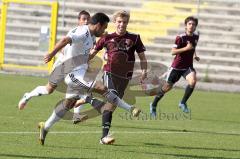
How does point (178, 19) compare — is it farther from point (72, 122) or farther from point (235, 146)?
point (235, 146)

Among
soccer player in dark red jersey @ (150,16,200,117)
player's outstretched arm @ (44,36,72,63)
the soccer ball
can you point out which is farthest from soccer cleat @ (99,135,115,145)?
the soccer ball

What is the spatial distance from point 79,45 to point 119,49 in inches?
48.5

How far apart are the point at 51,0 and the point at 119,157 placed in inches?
964

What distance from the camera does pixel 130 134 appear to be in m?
13.9

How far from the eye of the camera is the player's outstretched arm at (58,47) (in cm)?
1157

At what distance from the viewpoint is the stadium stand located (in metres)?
31.7

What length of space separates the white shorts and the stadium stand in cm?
1925

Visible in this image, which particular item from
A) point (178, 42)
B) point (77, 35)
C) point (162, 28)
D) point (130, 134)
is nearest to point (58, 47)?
point (77, 35)

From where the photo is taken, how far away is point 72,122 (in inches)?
611

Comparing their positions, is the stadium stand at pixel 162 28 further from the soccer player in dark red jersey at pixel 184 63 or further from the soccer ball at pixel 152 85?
the soccer player in dark red jersey at pixel 184 63

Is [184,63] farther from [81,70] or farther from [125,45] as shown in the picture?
[81,70]

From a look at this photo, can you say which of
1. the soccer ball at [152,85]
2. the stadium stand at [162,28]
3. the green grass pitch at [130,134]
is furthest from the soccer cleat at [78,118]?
the stadium stand at [162,28]

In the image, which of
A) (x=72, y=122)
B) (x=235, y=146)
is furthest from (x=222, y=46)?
(x=235, y=146)

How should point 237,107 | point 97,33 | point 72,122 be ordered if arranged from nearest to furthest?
point 97,33 → point 72,122 → point 237,107
